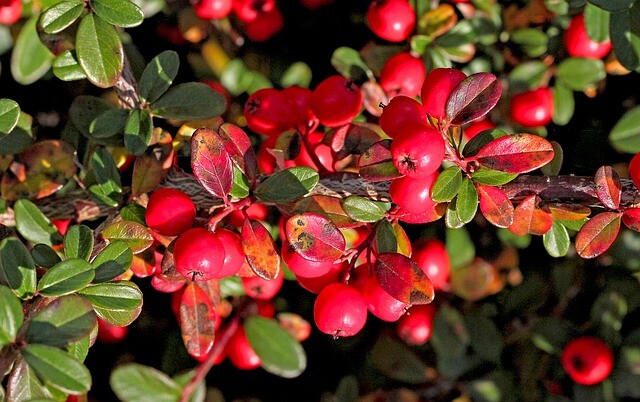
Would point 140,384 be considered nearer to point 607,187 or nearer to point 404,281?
point 404,281

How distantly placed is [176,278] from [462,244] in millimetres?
1134


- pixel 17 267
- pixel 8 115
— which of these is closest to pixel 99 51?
pixel 8 115

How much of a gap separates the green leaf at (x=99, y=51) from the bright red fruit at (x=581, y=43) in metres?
1.48

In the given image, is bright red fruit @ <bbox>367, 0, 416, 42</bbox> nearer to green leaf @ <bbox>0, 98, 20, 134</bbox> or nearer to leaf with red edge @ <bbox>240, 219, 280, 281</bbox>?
leaf with red edge @ <bbox>240, 219, 280, 281</bbox>

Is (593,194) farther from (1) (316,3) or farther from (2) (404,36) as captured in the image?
(1) (316,3)

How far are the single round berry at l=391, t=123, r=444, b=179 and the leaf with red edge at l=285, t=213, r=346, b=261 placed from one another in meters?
0.21

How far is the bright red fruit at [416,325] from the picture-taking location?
7.42ft

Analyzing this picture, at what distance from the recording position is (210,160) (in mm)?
1421

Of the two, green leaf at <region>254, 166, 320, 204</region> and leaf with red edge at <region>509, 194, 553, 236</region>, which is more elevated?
green leaf at <region>254, 166, 320, 204</region>

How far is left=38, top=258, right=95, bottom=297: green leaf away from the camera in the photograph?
1316 mm

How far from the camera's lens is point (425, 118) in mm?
1455

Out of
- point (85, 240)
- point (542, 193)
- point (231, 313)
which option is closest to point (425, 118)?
point (542, 193)

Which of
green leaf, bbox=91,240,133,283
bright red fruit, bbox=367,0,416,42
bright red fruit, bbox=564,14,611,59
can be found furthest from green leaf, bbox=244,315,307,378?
bright red fruit, bbox=564,14,611,59

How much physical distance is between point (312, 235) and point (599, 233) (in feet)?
2.14
